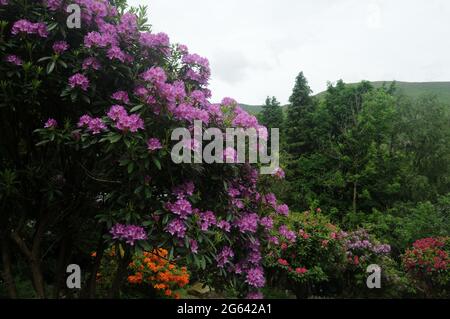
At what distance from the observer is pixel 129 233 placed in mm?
Result: 3127

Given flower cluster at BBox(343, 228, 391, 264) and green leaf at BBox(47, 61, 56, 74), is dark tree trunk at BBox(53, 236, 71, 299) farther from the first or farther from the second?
flower cluster at BBox(343, 228, 391, 264)

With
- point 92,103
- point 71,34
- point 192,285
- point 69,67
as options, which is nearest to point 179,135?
point 92,103

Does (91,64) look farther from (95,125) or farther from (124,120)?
(124,120)

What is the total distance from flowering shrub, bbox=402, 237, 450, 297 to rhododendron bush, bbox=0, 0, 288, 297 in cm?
690

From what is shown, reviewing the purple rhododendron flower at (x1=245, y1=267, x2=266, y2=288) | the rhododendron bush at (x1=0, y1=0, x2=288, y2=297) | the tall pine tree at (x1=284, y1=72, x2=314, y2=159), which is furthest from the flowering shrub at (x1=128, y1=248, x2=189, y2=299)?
the tall pine tree at (x1=284, y1=72, x2=314, y2=159)

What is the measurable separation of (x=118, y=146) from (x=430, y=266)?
859 cm

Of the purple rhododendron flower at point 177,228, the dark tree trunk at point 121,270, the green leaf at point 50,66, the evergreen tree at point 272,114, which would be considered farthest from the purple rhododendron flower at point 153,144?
the evergreen tree at point 272,114

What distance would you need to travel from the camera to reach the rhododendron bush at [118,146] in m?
3.19

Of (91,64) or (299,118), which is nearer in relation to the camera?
(91,64)

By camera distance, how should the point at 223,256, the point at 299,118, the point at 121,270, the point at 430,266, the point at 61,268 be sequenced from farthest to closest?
Result: the point at 299,118
the point at 430,266
the point at 61,268
the point at 121,270
the point at 223,256

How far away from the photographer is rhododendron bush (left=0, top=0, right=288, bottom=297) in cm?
319

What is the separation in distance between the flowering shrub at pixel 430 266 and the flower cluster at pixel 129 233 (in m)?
8.16

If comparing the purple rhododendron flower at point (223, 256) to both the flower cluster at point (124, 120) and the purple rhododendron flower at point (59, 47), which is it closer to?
the flower cluster at point (124, 120)

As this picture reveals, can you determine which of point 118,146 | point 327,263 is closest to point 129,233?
point 118,146
